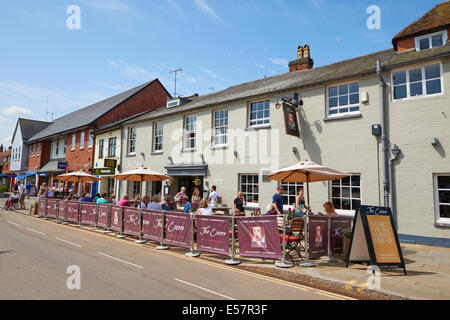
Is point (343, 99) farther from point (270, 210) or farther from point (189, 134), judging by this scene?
point (189, 134)

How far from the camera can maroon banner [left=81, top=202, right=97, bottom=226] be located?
12609 millimetres

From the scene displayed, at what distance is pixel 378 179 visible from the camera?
33.2ft

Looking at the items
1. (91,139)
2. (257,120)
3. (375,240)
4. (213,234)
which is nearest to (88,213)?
(213,234)

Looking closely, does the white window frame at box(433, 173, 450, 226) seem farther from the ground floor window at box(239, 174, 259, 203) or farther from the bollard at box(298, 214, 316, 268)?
the ground floor window at box(239, 174, 259, 203)

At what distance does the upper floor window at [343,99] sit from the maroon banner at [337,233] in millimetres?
4913

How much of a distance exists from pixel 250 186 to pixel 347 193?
4.51m

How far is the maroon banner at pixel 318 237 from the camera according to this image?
713cm

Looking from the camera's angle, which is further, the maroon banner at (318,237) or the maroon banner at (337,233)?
the maroon banner at (337,233)

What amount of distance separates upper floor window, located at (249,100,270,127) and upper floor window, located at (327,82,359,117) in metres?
2.97

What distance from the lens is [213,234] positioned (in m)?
7.73

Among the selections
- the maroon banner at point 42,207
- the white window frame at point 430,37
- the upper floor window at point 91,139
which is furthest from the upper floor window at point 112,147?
the white window frame at point 430,37

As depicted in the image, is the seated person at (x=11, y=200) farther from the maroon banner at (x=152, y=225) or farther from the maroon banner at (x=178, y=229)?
the maroon banner at (x=178, y=229)

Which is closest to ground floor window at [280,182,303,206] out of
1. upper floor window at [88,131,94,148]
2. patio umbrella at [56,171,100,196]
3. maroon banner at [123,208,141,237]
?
maroon banner at [123,208,141,237]
